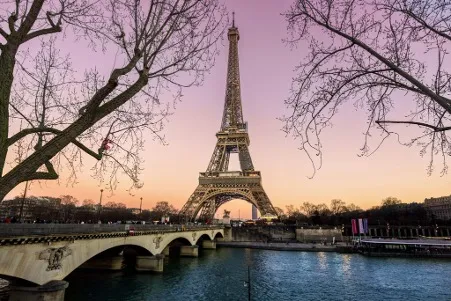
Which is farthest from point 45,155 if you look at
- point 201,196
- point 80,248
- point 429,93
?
point 201,196

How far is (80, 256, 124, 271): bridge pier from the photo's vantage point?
31500 mm

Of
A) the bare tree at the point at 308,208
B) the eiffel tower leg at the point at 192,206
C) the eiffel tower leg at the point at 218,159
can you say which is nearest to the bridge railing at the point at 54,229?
the eiffel tower leg at the point at 192,206

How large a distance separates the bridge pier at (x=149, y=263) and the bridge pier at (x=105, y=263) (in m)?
2.05

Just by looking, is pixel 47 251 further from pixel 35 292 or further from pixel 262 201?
pixel 262 201

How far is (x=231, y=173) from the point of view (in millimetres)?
74125

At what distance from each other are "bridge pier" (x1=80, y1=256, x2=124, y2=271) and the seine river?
1471 millimetres

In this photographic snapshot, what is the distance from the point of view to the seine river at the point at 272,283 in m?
22.6

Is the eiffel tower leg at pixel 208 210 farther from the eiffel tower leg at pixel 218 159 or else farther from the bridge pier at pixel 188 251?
the bridge pier at pixel 188 251

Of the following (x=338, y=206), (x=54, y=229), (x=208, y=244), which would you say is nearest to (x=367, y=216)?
(x=338, y=206)

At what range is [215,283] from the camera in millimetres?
27281

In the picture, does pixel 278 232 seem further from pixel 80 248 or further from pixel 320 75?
pixel 320 75

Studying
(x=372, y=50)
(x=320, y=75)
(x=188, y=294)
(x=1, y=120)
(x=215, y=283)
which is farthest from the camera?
(x=215, y=283)

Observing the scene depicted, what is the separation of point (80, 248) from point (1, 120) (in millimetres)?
17274

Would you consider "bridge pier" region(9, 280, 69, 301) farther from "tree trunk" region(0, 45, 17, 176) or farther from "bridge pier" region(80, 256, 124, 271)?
"bridge pier" region(80, 256, 124, 271)
